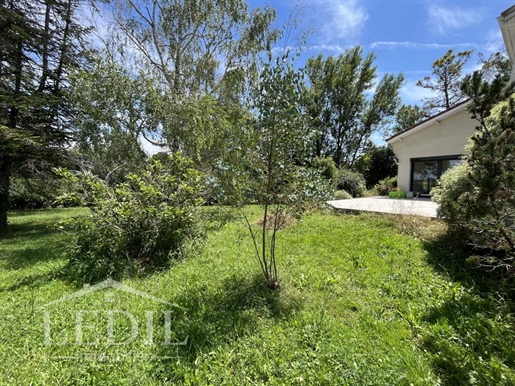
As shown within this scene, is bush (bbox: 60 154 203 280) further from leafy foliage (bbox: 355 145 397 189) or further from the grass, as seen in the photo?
leafy foliage (bbox: 355 145 397 189)

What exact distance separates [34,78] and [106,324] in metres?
9.93

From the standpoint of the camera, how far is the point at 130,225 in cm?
444

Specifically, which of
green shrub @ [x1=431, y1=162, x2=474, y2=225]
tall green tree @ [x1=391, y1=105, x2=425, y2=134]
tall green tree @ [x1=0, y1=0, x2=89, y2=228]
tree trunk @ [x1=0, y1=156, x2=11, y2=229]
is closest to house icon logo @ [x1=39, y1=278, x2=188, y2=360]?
green shrub @ [x1=431, y1=162, x2=474, y2=225]

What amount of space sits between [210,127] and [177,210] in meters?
4.05

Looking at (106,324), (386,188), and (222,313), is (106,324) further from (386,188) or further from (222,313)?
(386,188)

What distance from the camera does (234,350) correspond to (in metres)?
2.25

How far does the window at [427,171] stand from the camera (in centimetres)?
1002

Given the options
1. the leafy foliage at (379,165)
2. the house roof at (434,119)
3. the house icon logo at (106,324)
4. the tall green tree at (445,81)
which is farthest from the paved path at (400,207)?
the tall green tree at (445,81)

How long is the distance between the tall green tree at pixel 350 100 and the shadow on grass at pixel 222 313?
697 inches

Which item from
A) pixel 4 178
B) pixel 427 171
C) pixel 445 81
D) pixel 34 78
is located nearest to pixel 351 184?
pixel 427 171

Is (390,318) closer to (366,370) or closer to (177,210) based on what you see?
(366,370)

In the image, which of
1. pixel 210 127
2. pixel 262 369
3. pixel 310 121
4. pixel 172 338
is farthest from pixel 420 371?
pixel 210 127

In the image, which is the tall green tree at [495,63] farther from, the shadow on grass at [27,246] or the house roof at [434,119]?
the shadow on grass at [27,246]

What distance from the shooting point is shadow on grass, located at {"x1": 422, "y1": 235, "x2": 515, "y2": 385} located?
74.5 inches
